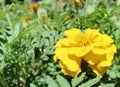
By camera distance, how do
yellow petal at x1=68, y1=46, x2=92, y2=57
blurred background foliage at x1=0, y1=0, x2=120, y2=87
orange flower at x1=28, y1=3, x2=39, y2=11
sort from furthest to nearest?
orange flower at x1=28, y1=3, x2=39, y2=11
blurred background foliage at x1=0, y1=0, x2=120, y2=87
yellow petal at x1=68, y1=46, x2=92, y2=57

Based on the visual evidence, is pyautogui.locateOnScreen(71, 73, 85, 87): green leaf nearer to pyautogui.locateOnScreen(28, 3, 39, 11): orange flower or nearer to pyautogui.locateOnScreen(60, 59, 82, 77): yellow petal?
pyautogui.locateOnScreen(60, 59, 82, 77): yellow petal

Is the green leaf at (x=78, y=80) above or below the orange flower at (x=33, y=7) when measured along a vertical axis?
below

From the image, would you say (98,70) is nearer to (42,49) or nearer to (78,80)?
(78,80)

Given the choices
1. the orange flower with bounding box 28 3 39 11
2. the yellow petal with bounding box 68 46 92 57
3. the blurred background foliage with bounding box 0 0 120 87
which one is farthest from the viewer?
the orange flower with bounding box 28 3 39 11

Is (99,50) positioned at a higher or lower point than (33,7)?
lower

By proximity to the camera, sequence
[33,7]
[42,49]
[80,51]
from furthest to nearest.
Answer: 1. [33,7]
2. [42,49]
3. [80,51]

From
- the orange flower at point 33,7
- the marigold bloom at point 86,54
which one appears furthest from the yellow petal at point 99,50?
the orange flower at point 33,7

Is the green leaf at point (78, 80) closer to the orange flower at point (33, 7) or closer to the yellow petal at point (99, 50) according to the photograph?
the yellow petal at point (99, 50)

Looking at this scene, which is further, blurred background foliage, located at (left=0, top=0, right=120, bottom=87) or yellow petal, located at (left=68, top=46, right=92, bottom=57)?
blurred background foliage, located at (left=0, top=0, right=120, bottom=87)

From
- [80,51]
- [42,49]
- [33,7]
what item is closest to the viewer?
[80,51]

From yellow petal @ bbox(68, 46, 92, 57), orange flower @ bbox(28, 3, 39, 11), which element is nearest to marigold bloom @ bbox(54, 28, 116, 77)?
yellow petal @ bbox(68, 46, 92, 57)

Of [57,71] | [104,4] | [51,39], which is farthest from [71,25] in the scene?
[104,4]

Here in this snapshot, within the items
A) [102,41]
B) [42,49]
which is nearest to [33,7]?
[42,49]

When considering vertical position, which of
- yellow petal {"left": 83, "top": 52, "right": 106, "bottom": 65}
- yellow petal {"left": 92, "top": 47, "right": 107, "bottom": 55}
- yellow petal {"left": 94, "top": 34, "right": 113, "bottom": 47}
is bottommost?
yellow petal {"left": 83, "top": 52, "right": 106, "bottom": 65}
